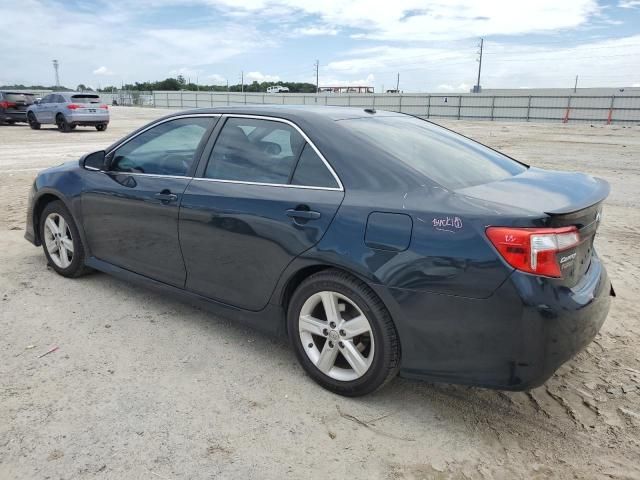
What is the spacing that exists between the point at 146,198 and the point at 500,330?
2.59 m

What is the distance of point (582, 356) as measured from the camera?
3.43m

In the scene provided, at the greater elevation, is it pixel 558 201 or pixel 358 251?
pixel 558 201

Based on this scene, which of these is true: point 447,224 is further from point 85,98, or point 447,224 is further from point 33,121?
point 33,121

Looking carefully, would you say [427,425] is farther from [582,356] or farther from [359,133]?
[359,133]

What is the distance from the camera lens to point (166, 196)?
145 inches

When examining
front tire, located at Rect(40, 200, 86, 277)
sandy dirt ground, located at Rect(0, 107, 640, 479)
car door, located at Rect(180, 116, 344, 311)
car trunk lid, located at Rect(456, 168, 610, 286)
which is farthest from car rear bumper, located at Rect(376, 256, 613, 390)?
front tire, located at Rect(40, 200, 86, 277)

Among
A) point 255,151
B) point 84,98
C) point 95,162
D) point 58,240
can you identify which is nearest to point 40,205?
point 58,240

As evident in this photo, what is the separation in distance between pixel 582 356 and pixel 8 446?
10.8ft

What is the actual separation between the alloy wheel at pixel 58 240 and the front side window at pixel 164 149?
0.88 m

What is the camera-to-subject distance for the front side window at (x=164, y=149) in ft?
12.2

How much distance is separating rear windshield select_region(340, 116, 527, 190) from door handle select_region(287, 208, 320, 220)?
0.51m

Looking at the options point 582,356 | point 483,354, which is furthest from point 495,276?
point 582,356

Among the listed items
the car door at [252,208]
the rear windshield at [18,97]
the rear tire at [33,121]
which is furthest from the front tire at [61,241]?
the rear windshield at [18,97]

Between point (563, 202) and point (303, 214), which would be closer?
point (563, 202)
